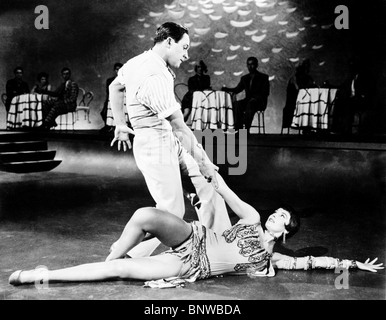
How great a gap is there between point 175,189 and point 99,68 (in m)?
7.21

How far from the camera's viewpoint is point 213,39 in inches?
341

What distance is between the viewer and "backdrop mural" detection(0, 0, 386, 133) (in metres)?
7.55

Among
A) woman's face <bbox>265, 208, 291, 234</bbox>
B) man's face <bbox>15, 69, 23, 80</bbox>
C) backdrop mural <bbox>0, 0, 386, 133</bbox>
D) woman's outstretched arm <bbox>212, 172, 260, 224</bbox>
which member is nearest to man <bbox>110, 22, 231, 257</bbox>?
woman's outstretched arm <bbox>212, 172, 260, 224</bbox>

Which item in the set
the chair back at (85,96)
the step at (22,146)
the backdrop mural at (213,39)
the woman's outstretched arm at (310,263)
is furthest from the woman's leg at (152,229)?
the chair back at (85,96)

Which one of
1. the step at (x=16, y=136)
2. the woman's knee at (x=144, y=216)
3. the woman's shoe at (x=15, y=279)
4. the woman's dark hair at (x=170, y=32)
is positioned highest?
the woman's dark hair at (x=170, y=32)

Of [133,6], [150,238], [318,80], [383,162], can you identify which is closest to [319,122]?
[383,162]

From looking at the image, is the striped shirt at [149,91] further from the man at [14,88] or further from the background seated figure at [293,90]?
the man at [14,88]

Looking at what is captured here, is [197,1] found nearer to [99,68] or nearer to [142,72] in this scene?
[99,68]

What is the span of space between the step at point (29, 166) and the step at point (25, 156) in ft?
0.35

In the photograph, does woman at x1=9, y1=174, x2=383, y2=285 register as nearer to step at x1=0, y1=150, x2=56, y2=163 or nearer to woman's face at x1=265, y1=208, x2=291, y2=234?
woman's face at x1=265, y1=208, x2=291, y2=234

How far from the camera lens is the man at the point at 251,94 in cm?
696

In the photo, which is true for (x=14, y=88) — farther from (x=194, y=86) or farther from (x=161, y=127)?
(x=161, y=127)

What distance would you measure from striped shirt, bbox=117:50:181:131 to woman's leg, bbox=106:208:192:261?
0.59 metres

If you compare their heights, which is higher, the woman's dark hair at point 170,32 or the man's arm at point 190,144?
the woman's dark hair at point 170,32
